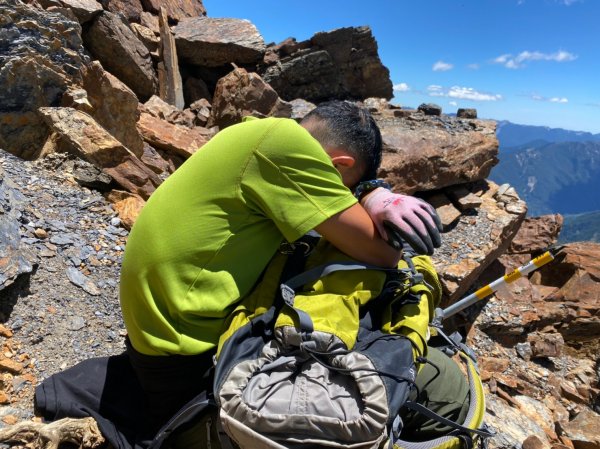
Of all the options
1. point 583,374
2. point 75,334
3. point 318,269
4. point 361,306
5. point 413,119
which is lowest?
point 583,374

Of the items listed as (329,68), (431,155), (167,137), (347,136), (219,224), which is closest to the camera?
(219,224)

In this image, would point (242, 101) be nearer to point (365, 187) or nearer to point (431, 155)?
point (431, 155)

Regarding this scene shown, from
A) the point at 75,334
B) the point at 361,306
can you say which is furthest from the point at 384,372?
the point at 75,334

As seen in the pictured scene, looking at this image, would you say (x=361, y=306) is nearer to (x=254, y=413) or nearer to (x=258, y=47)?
(x=254, y=413)

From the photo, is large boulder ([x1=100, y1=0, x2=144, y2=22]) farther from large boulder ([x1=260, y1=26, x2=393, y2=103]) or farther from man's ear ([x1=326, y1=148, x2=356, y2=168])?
man's ear ([x1=326, y1=148, x2=356, y2=168])

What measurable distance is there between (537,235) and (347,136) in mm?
12473

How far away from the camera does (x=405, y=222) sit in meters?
2.23

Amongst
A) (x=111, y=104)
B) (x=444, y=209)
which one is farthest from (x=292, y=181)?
(x=444, y=209)

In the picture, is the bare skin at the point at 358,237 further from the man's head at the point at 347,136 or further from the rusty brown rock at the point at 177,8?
the rusty brown rock at the point at 177,8

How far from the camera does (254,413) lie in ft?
5.67

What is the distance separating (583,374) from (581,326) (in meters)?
1.89

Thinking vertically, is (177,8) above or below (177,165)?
above

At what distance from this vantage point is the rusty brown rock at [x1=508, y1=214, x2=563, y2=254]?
12.9 meters

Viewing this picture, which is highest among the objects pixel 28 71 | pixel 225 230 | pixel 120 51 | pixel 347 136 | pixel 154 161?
pixel 120 51
